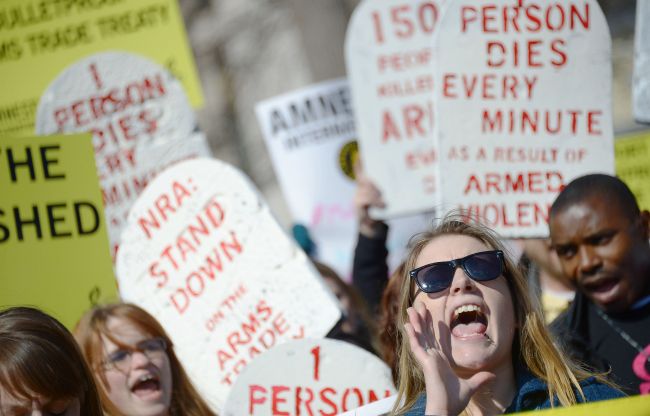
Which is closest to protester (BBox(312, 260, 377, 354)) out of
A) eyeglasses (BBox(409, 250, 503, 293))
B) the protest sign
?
eyeglasses (BBox(409, 250, 503, 293))

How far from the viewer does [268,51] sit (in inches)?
464

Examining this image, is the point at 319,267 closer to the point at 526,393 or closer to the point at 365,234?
the point at 365,234

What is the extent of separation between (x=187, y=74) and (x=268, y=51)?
661 cm

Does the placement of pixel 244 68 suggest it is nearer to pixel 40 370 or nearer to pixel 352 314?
pixel 352 314

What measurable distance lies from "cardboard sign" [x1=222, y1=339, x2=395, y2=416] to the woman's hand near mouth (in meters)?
0.63

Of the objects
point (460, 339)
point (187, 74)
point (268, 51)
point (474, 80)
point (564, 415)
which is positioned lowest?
point (564, 415)

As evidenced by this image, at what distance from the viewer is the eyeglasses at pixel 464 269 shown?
2832 mm

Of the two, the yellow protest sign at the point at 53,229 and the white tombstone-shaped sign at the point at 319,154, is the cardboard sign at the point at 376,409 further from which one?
the white tombstone-shaped sign at the point at 319,154

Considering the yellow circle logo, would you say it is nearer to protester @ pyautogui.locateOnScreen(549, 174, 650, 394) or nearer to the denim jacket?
protester @ pyautogui.locateOnScreen(549, 174, 650, 394)

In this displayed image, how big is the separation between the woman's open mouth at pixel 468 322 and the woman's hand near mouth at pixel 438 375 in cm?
5

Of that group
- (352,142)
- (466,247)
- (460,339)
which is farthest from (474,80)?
(352,142)

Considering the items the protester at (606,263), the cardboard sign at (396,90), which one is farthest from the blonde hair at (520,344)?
the cardboard sign at (396,90)

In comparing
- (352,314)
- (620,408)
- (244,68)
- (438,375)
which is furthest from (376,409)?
(244,68)

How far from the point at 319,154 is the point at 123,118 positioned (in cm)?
186
